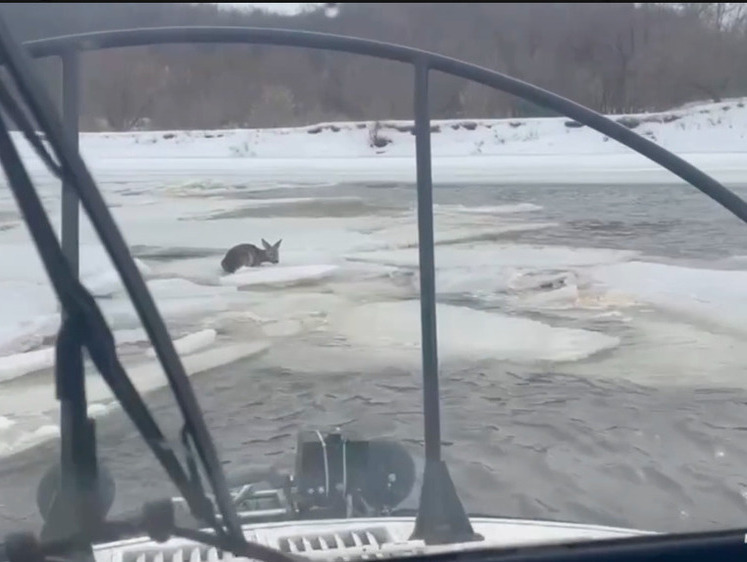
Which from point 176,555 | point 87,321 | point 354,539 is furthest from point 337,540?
point 87,321

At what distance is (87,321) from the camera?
6.33ft

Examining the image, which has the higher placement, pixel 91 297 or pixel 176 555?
pixel 91 297

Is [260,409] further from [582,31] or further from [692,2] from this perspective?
[692,2]

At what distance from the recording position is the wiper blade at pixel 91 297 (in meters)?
1.88

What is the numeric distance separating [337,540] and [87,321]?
61 cm

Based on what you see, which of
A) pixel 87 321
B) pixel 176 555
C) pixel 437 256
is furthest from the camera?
pixel 437 256

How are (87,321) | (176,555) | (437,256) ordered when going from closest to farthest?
(87,321)
(176,555)
(437,256)

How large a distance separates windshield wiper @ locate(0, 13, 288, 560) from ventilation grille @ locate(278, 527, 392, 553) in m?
0.11

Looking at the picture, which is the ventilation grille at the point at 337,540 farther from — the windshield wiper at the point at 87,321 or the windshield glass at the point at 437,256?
the windshield glass at the point at 437,256

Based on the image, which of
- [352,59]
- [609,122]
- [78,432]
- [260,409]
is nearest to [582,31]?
[609,122]

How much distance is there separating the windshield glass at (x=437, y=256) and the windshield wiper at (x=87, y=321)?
46 mm

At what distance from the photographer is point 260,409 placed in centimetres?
252

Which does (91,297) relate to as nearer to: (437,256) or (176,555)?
(176,555)

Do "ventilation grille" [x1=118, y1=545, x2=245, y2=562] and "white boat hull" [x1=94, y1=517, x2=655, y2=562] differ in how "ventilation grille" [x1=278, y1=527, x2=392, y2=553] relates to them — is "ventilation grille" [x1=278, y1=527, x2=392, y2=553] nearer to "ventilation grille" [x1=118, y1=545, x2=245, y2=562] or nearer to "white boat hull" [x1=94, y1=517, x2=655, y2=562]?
"white boat hull" [x1=94, y1=517, x2=655, y2=562]
